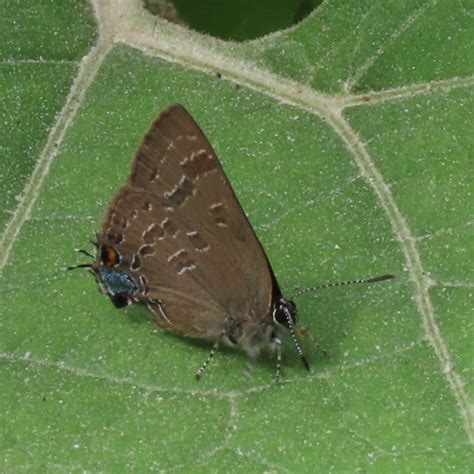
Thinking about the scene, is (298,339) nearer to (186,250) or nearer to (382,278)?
(382,278)

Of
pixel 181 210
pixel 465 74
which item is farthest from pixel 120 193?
pixel 465 74

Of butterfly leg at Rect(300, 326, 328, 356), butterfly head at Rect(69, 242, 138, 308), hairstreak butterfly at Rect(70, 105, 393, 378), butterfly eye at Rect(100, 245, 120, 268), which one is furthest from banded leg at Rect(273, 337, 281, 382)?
butterfly eye at Rect(100, 245, 120, 268)

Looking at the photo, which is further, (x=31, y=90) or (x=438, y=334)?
(x=31, y=90)

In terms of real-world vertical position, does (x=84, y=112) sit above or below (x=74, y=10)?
below

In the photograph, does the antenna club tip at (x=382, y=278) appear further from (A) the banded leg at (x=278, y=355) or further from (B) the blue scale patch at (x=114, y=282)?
(B) the blue scale patch at (x=114, y=282)

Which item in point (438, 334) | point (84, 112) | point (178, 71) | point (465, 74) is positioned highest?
point (465, 74)

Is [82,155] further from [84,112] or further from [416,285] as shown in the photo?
[416,285]

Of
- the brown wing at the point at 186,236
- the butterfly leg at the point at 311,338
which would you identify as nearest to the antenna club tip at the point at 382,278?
the butterfly leg at the point at 311,338
